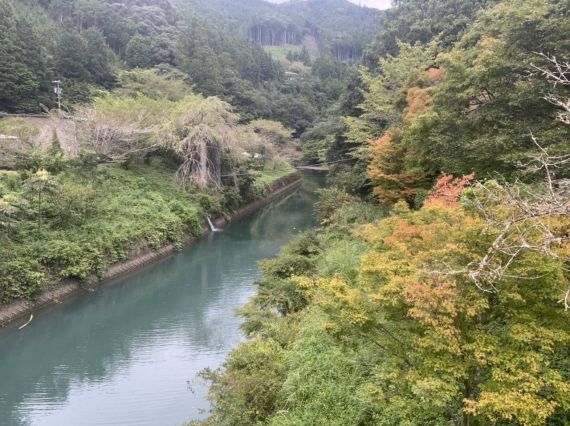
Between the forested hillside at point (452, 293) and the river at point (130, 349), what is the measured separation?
2.41 meters

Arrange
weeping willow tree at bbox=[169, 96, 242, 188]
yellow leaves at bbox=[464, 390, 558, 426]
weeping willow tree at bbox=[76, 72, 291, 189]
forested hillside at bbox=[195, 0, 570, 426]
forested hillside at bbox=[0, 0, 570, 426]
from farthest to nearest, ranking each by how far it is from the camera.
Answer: weeping willow tree at bbox=[169, 96, 242, 188], weeping willow tree at bbox=[76, 72, 291, 189], forested hillside at bbox=[0, 0, 570, 426], forested hillside at bbox=[195, 0, 570, 426], yellow leaves at bbox=[464, 390, 558, 426]

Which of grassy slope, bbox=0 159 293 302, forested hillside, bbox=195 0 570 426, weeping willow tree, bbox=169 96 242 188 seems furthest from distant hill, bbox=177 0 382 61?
forested hillside, bbox=195 0 570 426

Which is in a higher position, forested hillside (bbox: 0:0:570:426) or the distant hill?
the distant hill

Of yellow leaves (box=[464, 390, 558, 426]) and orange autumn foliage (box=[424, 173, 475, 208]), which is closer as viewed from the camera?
yellow leaves (box=[464, 390, 558, 426])

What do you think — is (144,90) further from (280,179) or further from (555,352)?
(555,352)

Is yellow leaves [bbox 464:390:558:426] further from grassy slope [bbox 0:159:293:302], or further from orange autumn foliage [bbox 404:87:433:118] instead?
orange autumn foliage [bbox 404:87:433:118]

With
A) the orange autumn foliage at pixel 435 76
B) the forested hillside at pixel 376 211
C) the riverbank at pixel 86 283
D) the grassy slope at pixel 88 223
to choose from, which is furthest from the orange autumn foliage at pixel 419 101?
the riverbank at pixel 86 283

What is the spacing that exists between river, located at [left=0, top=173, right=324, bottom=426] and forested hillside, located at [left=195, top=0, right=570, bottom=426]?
2409mm

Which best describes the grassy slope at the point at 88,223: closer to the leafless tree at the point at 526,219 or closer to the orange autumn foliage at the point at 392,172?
the orange autumn foliage at the point at 392,172

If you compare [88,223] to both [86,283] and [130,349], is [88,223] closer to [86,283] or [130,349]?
[86,283]

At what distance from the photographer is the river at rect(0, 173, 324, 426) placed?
10.8 metres

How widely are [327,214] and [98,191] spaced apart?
10980 millimetres

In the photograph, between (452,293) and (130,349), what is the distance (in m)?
11.6

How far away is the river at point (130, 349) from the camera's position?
10805 mm
